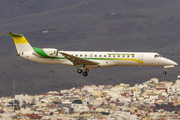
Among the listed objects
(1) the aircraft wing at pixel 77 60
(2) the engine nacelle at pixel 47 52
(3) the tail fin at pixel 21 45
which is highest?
(3) the tail fin at pixel 21 45

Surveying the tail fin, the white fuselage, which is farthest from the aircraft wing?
the tail fin

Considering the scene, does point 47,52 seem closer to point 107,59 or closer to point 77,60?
point 77,60

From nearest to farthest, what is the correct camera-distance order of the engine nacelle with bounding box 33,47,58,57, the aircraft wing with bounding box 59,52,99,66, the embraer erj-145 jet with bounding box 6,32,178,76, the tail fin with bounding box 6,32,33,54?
1. the aircraft wing with bounding box 59,52,99,66
2. the embraer erj-145 jet with bounding box 6,32,178,76
3. the engine nacelle with bounding box 33,47,58,57
4. the tail fin with bounding box 6,32,33,54

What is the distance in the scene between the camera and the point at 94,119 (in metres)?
193

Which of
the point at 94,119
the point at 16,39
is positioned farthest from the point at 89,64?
the point at 94,119

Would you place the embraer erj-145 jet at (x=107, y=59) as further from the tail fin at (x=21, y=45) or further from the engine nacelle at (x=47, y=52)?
the tail fin at (x=21, y=45)

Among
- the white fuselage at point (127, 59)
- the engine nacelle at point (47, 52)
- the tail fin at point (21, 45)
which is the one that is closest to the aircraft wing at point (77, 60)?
the white fuselage at point (127, 59)

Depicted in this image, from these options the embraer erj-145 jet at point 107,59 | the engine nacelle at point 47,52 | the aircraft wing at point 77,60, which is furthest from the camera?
the engine nacelle at point 47,52

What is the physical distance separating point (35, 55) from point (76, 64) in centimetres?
674

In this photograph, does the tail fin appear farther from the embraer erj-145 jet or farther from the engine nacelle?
the embraer erj-145 jet

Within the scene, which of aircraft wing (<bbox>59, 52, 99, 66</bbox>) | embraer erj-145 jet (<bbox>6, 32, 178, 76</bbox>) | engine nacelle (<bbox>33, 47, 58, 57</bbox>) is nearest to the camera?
aircraft wing (<bbox>59, 52, 99, 66</bbox>)

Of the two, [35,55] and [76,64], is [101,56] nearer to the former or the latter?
[76,64]

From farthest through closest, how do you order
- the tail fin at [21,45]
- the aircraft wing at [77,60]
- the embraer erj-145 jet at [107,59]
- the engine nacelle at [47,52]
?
the tail fin at [21,45]
the engine nacelle at [47,52]
the embraer erj-145 jet at [107,59]
the aircraft wing at [77,60]

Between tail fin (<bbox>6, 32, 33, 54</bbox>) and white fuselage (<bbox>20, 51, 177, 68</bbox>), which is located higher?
tail fin (<bbox>6, 32, 33, 54</bbox>)
